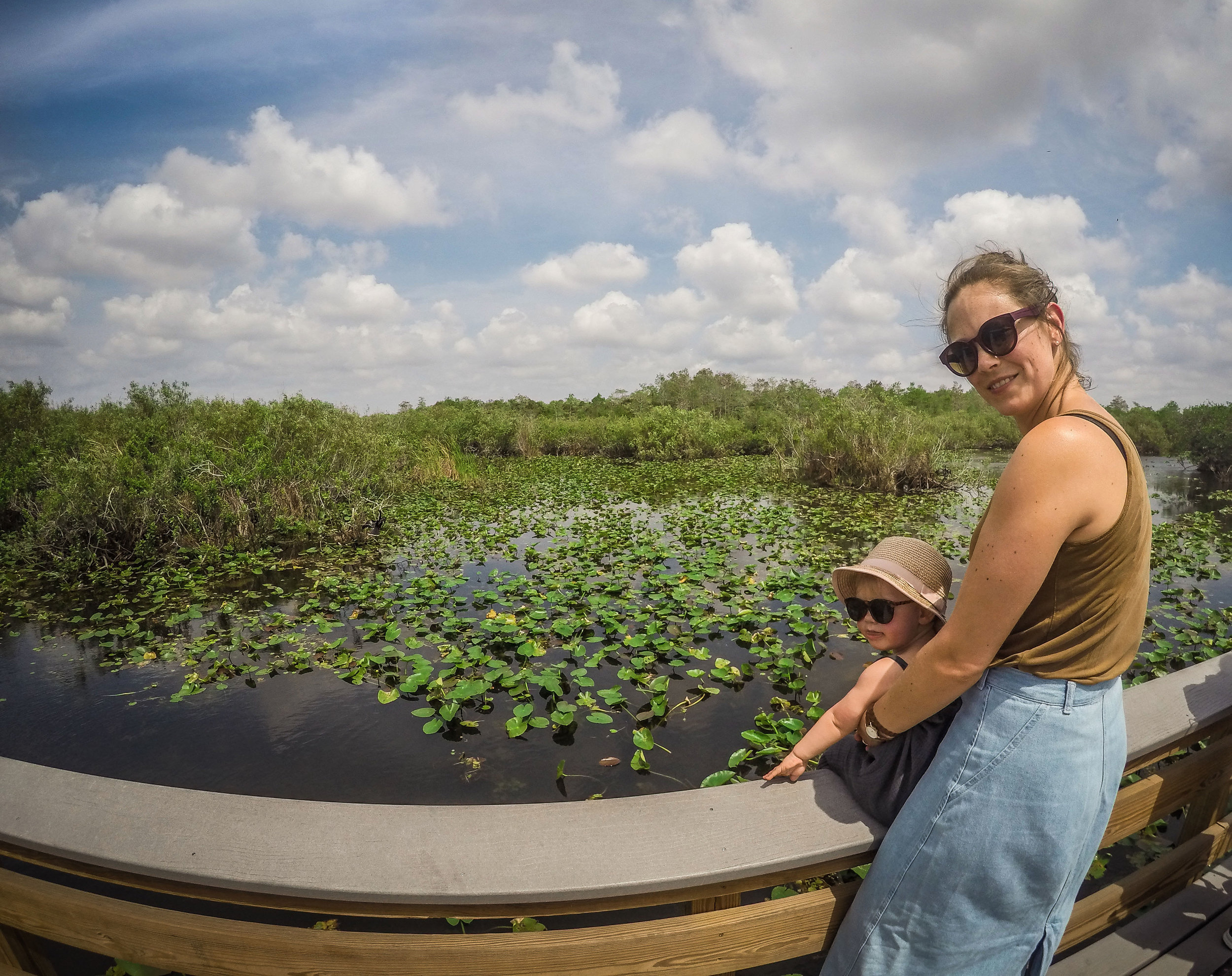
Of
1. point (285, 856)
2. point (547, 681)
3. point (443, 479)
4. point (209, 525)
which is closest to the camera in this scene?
point (285, 856)

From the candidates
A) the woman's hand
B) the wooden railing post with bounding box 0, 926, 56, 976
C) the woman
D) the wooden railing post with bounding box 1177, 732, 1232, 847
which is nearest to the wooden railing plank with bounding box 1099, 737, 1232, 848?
the wooden railing post with bounding box 1177, 732, 1232, 847

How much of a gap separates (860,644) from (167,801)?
15.9 ft

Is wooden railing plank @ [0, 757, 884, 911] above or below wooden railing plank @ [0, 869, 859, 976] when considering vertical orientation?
above

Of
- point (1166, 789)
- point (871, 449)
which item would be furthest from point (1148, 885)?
point (871, 449)

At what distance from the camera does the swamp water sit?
3631mm

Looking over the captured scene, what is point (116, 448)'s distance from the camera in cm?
863

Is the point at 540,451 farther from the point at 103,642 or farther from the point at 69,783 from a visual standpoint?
the point at 69,783

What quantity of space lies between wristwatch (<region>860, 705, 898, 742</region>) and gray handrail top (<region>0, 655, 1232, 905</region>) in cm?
13

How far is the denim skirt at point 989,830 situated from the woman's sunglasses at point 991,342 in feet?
1.78

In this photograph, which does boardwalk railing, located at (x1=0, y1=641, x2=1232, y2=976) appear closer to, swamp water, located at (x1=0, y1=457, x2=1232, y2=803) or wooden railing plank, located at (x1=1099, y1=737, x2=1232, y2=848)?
wooden railing plank, located at (x1=1099, y1=737, x2=1232, y2=848)

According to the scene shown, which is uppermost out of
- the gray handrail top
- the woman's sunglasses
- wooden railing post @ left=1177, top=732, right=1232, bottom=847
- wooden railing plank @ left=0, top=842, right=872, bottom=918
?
the woman's sunglasses

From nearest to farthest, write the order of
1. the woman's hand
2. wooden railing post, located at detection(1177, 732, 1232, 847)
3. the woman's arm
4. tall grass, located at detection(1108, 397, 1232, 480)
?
the woman's arm
the woman's hand
wooden railing post, located at detection(1177, 732, 1232, 847)
tall grass, located at detection(1108, 397, 1232, 480)

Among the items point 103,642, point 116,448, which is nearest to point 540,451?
point 116,448

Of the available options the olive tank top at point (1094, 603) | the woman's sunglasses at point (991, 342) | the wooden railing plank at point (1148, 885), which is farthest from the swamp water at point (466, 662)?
the woman's sunglasses at point (991, 342)
